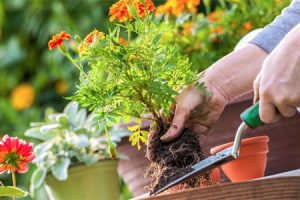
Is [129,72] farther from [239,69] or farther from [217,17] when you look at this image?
[217,17]

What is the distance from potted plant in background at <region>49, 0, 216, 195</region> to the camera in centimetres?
169

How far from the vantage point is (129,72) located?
1719 millimetres

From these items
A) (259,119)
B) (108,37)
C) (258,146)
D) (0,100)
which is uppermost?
(108,37)

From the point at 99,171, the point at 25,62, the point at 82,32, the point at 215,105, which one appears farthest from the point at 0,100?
the point at 215,105

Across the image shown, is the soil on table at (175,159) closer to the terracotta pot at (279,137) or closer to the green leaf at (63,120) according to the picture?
the terracotta pot at (279,137)

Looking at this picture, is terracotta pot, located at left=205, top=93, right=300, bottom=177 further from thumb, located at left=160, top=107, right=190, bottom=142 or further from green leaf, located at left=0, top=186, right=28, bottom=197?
green leaf, located at left=0, top=186, right=28, bottom=197

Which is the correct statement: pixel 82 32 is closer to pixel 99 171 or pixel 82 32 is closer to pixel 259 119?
pixel 99 171

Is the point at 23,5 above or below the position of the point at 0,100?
above

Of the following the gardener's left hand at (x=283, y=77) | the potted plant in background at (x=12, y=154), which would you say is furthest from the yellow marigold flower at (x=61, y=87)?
the gardener's left hand at (x=283, y=77)

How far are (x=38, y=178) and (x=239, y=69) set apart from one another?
3.38 feet

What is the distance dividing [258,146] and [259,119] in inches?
10.1

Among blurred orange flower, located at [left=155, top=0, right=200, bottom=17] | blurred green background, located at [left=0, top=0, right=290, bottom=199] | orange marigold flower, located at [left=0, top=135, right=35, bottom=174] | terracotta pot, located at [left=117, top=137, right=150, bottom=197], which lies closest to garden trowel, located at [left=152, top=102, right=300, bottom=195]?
orange marigold flower, located at [left=0, top=135, right=35, bottom=174]

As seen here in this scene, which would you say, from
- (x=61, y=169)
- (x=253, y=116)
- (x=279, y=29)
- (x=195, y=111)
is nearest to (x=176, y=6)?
(x=61, y=169)

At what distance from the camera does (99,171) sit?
9.20 feet
